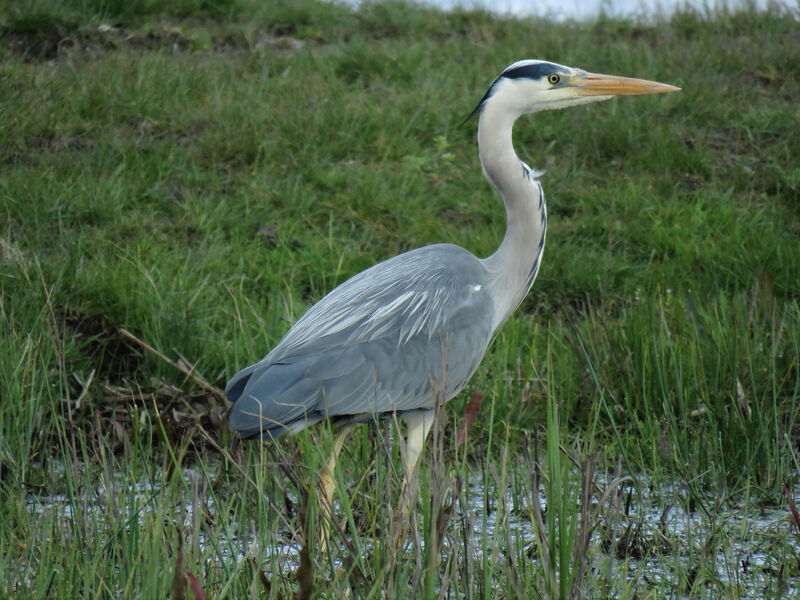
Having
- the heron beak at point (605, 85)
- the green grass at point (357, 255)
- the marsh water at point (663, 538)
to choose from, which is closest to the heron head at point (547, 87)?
the heron beak at point (605, 85)

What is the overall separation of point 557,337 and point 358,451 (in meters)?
1.47

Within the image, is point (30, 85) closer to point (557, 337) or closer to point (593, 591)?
point (557, 337)

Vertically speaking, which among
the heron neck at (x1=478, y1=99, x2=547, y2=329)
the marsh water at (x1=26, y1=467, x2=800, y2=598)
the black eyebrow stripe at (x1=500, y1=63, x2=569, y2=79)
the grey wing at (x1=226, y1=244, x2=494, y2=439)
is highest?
the black eyebrow stripe at (x1=500, y1=63, x2=569, y2=79)

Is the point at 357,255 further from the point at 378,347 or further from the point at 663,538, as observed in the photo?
the point at 663,538

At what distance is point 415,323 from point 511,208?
702mm

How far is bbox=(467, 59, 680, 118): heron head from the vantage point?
4062 mm

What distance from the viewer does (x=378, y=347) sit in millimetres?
3539

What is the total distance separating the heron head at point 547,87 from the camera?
4062mm

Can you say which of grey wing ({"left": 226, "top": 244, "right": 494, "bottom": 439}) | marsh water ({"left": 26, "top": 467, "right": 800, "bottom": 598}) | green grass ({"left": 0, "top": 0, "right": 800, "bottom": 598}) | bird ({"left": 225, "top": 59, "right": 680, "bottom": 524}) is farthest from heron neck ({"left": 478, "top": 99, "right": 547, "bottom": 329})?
marsh water ({"left": 26, "top": 467, "right": 800, "bottom": 598})

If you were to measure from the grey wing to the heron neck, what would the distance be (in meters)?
0.12

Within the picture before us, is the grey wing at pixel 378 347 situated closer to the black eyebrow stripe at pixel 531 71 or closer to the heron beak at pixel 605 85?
the black eyebrow stripe at pixel 531 71

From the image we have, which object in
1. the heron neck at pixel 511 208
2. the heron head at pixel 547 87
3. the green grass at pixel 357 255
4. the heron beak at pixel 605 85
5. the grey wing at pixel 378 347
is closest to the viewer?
the green grass at pixel 357 255

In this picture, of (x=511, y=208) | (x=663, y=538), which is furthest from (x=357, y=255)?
(x=663, y=538)

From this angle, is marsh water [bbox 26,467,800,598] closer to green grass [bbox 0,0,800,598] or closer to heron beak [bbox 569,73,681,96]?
green grass [bbox 0,0,800,598]
